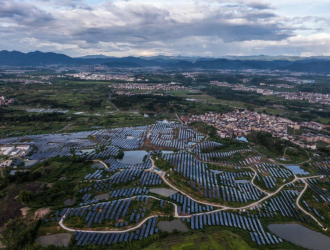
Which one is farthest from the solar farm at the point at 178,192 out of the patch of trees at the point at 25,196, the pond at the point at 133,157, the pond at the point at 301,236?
the patch of trees at the point at 25,196

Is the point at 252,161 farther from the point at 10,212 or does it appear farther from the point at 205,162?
the point at 10,212

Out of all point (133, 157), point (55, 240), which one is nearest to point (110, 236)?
point (55, 240)

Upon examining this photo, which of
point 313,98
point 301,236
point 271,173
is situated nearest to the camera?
point 301,236

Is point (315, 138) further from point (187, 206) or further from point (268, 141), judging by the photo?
point (187, 206)

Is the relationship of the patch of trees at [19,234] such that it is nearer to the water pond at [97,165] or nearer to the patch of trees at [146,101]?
the water pond at [97,165]

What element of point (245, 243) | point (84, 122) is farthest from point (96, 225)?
point (84, 122)

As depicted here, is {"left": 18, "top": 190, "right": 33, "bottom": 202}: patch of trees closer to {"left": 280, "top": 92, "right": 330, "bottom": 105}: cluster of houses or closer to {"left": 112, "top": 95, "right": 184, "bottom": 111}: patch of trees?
{"left": 112, "top": 95, "right": 184, "bottom": 111}: patch of trees
